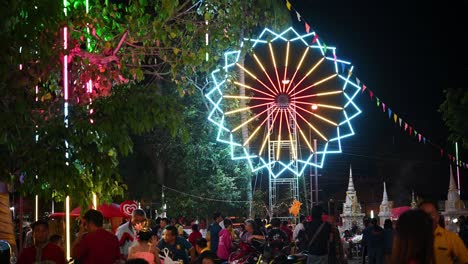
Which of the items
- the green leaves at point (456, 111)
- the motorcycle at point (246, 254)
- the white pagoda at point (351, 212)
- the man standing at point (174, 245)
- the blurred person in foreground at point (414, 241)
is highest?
the green leaves at point (456, 111)

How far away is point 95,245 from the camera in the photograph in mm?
8594

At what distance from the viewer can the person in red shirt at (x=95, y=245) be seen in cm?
859

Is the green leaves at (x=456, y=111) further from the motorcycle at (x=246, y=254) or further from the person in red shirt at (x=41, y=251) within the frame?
the person in red shirt at (x=41, y=251)

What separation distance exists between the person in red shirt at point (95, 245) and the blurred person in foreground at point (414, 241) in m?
4.70

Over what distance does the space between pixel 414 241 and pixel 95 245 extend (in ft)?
16.0

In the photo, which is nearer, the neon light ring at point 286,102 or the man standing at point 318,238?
the man standing at point 318,238

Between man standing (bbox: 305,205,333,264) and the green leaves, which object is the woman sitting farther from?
the green leaves

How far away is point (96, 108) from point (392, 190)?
49.9 meters

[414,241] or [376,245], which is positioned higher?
[414,241]

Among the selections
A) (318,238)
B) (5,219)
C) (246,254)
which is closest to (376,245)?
(246,254)

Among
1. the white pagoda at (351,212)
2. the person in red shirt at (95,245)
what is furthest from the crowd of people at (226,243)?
the white pagoda at (351,212)

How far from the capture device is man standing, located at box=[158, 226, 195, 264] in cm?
1199

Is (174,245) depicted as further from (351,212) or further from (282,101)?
(351,212)

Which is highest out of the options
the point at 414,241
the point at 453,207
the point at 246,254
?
the point at 414,241
